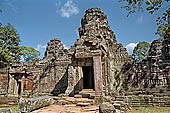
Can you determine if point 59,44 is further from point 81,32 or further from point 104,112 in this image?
point 104,112

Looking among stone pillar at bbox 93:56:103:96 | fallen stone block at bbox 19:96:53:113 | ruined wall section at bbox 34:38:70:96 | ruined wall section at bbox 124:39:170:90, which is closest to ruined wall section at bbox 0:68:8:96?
ruined wall section at bbox 34:38:70:96

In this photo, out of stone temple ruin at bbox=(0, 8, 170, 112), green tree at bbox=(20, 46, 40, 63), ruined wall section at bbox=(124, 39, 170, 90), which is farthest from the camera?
green tree at bbox=(20, 46, 40, 63)

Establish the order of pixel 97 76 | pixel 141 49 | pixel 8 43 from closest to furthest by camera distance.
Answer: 1. pixel 97 76
2. pixel 8 43
3. pixel 141 49

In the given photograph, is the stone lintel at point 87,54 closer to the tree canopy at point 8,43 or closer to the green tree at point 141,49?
the tree canopy at point 8,43

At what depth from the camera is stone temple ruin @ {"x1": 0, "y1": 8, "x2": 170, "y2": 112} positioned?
1077 centimetres

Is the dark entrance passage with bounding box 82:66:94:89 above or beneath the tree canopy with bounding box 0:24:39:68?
beneath

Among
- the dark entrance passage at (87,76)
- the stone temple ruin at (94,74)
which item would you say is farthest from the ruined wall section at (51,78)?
the dark entrance passage at (87,76)

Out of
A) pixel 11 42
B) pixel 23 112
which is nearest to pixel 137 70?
pixel 23 112

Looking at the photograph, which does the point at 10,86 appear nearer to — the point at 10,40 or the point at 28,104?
the point at 28,104

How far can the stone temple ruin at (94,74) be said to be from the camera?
10.8m

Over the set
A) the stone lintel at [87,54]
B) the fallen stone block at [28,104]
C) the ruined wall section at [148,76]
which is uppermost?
the stone lintel at [87,54]

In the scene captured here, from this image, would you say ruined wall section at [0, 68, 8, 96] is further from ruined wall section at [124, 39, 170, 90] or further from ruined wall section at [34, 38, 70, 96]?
ruined wall section at [124, 39, 170, 90]

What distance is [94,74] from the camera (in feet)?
33.5

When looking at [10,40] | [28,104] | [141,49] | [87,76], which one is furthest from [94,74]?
[141,49]
